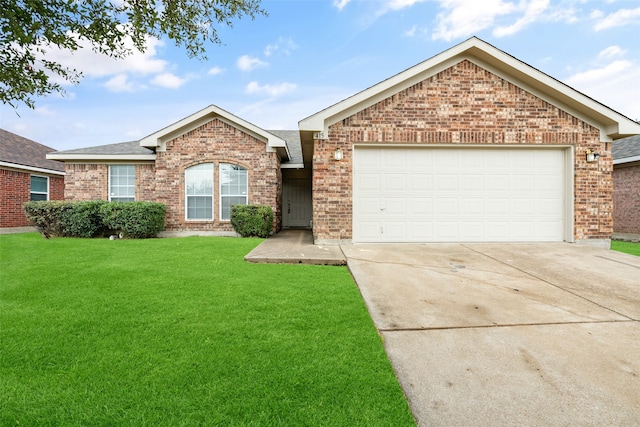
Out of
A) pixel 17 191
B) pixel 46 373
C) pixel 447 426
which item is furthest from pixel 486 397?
pixel 17 191

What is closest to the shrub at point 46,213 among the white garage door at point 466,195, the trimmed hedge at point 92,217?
the trimmed hedge at point 92,217

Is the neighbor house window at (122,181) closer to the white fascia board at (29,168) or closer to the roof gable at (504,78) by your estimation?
the white fascia board at (29,168)

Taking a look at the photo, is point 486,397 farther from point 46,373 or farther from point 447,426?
point 46,373

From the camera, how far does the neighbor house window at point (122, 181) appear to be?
11523 millimetres

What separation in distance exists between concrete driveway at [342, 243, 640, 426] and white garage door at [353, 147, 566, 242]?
2.40 meters

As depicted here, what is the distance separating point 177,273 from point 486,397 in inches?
Answer: 180

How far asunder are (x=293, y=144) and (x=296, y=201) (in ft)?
9.34

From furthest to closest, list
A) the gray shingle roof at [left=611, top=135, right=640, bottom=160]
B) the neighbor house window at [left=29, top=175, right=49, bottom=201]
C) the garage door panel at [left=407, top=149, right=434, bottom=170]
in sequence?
the neighbor house window at [left=29, top=175, right=49, bottom=201] → the gray shingle roof at [left=611, top=135, right=640, bottom=160] → the garage door panel at [left=407, top=149, right=434, bottom=170]

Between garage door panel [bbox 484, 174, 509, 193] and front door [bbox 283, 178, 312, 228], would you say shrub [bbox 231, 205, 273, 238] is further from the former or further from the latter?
garage door panel [bbox 484, 174, 509, 193]

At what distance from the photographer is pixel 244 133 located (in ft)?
34.9

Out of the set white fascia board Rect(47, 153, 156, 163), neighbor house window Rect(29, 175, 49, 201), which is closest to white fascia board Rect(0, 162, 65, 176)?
neighbor house window Rect(29, 175, 49, 201)

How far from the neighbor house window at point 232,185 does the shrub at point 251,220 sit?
0.81 meters

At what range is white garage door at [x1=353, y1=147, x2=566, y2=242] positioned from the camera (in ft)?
25.1

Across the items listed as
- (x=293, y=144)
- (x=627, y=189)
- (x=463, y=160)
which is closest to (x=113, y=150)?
(x=293, y=144)
